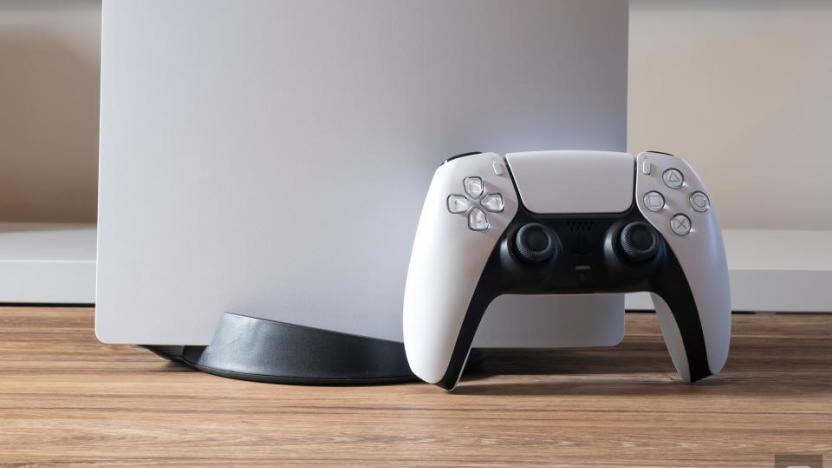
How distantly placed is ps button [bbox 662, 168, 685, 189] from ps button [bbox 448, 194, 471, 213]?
0.12 metres

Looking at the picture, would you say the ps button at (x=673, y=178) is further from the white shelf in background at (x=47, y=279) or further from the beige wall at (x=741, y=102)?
the beige wall at (x=741, y=102)

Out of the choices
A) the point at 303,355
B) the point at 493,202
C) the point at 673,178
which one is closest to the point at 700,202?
the point at 673,178

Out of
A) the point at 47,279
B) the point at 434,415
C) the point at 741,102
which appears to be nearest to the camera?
the point at 434,415

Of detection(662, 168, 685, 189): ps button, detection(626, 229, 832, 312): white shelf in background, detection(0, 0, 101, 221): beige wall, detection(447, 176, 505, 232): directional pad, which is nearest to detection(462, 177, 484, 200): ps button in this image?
detection(447, 176, 505, 232): directional pad

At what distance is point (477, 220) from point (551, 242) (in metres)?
0.04

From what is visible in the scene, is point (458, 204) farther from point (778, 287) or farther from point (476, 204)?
point (778, 287)

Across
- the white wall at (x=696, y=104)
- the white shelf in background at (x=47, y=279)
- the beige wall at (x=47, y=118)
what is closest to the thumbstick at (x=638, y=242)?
the white shelf in background at (x=47, y=279)

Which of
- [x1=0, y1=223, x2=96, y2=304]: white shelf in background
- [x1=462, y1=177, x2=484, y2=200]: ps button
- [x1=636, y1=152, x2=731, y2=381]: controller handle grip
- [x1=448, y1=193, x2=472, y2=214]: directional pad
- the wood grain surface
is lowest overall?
[x1=0, y1=223, x2=96, y2=304]: white shelf in background

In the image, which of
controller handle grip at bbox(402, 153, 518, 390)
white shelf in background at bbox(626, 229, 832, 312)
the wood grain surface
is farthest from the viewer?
white shelf in background at bbox(626, 229, 832, 312)

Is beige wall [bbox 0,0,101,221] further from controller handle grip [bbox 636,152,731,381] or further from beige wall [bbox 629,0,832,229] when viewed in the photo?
controller handle grip [bbox 636,152,731,381]

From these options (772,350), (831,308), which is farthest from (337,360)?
(831,308)

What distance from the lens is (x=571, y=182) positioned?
550 mm

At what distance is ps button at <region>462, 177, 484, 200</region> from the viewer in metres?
0.54

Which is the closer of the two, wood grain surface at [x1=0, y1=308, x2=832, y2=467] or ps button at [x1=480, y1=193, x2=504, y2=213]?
wood grain surface at [x1=0, y1=308, x2=832, y2=467]
